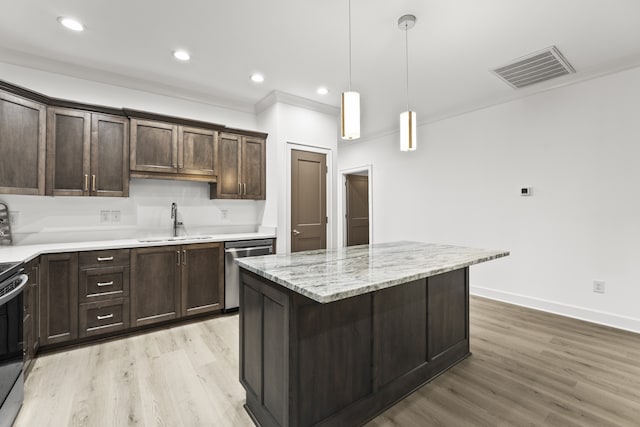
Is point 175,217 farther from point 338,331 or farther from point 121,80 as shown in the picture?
point 338,331

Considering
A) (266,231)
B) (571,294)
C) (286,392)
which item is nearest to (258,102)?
(266,231)

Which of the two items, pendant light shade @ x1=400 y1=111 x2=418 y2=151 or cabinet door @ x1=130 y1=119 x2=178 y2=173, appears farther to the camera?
cabinet door @ x1=130 y1=119 x2=178 y2=173

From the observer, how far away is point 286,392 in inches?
57.3

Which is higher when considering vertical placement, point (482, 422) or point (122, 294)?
point (122, 294)

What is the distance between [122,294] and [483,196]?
14.8 ft

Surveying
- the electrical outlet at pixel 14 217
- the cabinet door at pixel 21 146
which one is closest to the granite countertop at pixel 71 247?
the electrical outlet at pixel 14 217

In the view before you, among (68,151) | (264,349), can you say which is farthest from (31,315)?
(264,349)

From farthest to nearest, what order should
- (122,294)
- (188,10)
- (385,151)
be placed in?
(385,151) → (122,294) → (188,10)

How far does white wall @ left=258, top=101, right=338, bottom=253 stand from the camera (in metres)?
3.86

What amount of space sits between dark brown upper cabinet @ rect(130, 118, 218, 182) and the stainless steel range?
165cm

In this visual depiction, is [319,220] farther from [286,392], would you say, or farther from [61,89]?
[61,89]

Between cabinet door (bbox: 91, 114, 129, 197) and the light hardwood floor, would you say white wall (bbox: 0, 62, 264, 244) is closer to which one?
cabinet door (bbox: 91, 114, 129, 197)

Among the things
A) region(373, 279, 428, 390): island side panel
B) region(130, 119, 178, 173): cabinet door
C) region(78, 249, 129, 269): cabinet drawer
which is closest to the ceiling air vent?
region(373, 279, 428, 390): island side panel

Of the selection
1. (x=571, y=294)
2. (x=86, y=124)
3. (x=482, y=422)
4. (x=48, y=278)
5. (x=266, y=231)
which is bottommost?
(x=482, y=422)
